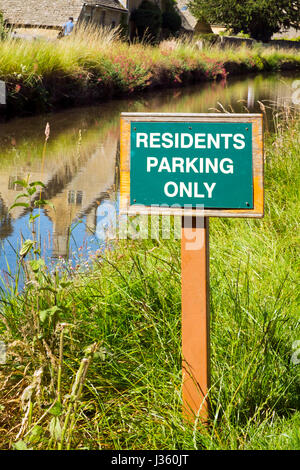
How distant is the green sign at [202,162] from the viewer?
2.37m

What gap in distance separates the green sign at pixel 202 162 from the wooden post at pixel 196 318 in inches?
4.4

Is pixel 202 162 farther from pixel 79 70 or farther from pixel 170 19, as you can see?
pixel 170 19

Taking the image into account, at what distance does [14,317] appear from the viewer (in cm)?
309

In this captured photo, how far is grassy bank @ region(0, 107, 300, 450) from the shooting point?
7.54 ft

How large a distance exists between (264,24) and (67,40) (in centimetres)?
4378

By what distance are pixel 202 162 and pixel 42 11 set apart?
35254 mm

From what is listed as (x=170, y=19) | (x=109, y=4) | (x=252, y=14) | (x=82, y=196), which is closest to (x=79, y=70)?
(x=82, y=196)

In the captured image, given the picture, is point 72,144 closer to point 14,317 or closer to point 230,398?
point 14,317

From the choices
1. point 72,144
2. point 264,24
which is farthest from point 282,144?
point 264,24

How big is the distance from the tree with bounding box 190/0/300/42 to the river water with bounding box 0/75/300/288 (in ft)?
143

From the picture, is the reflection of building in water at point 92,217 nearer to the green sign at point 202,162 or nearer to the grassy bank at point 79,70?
the green sign at point 202,162

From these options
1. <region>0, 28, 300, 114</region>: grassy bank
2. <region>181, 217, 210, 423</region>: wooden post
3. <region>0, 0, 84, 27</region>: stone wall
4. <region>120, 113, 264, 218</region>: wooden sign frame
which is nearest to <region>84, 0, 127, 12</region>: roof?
<region>0, 0, 84, 27</region>: stone wall

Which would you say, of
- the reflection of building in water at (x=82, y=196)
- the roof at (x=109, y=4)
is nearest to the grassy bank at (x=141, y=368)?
the reflection of building in water at (x=82, y=196)

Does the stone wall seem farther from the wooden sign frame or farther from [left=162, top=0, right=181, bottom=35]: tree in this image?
the wooden sign frame
